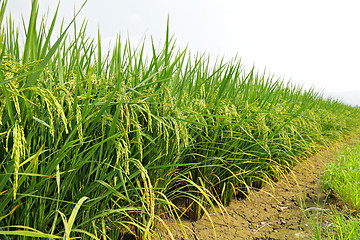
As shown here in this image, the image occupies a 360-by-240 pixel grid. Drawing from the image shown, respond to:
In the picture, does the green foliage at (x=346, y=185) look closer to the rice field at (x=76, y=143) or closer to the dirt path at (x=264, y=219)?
the dirt path at (x=264, y=219)

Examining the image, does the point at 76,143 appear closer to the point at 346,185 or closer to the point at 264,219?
the point at 264,219

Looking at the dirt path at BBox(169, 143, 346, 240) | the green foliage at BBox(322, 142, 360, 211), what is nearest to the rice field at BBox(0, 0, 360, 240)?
the dirt path at BBox(169, 143, 346, 240)

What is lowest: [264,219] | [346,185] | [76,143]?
[264,219]

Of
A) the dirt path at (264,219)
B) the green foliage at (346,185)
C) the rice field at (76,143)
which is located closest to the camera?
the rice field at (76,143)

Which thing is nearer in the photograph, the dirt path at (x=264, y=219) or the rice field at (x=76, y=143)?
the rice field at (x=76, y=143)

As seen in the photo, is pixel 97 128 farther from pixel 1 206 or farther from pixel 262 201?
pixel 262 201

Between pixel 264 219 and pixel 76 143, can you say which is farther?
pixel 264 219

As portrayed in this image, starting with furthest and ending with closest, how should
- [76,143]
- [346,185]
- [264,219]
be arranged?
[346,185] → [264,219] → [76,143]

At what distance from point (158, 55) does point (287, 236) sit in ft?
5.54

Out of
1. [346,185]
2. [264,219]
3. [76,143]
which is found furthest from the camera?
[346,185]

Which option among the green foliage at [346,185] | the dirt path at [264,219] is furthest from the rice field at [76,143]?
the green foliage at [346,185]

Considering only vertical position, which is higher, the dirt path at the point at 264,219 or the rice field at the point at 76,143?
the rice field at the point at 76,143

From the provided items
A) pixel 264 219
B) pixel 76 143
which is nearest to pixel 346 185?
pixel 264 219

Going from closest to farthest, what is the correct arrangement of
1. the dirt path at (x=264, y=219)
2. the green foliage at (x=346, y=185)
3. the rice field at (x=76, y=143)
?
the rice field at (x=76, y=143) → the dirt path at (x=264, y=219) → the green foliage at (x=346, y=185)
